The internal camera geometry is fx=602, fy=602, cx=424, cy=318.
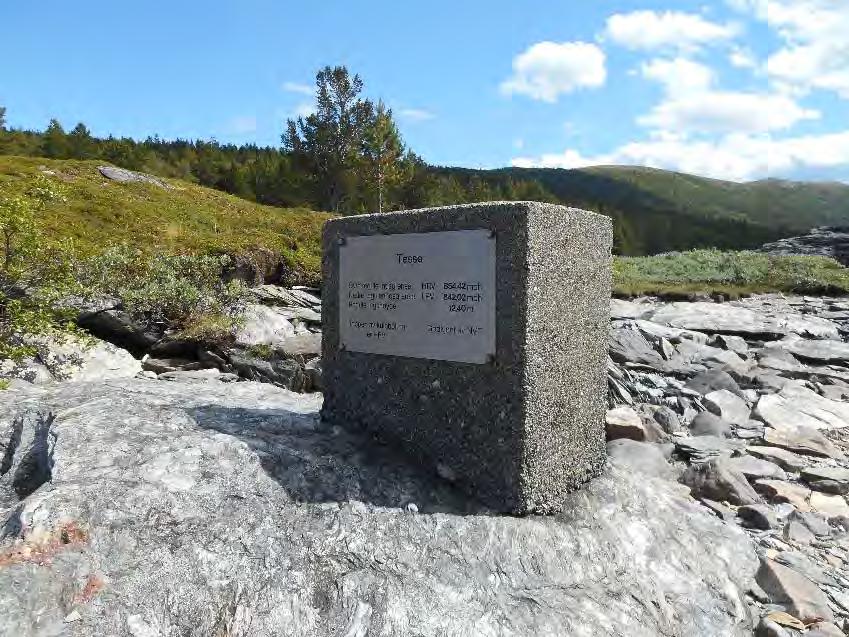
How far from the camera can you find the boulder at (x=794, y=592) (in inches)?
151

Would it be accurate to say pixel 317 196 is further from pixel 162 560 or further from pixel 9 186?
pixel 162 560

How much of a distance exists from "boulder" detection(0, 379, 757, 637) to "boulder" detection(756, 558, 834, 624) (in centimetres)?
12

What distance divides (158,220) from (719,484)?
58.3 ft

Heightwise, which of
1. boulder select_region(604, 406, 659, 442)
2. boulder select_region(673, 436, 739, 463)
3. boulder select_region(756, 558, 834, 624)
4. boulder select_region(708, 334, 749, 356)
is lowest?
boulder select_region(756, 558, 834, 624)

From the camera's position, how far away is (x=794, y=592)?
3.96 m

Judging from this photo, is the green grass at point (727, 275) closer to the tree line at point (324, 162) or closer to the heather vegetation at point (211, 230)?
the heather vegetation at point (211, 230)

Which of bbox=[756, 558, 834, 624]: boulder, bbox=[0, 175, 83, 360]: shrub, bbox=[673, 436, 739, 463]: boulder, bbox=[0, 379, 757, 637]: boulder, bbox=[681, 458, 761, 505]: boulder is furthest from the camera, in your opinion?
bbox=[673, 436, 739, 463]: boulder

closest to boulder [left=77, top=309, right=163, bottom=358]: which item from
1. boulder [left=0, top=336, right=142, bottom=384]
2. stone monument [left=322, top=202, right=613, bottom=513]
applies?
boulder [left=0, top=336, right=142, bottom=384]

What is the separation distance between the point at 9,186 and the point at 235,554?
18.0m

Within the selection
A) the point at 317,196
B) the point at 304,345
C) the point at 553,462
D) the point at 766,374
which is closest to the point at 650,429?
the point at 553,462

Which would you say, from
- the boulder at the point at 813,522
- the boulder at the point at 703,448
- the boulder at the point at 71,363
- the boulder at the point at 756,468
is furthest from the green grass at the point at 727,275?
the boulder at the point at 71,363

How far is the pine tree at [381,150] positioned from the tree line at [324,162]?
0.08m

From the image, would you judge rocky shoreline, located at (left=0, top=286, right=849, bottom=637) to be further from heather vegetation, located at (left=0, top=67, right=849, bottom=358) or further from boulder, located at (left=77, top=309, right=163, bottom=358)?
boulder, located at (left=77, top=309, right=163, bottom=358)

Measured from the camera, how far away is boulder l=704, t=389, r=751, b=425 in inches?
302
